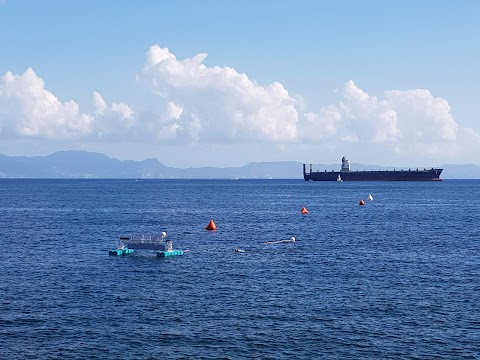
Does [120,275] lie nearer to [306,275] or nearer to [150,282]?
[150,282]

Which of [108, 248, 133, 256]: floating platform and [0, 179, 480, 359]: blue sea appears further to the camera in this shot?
[108, 248, 133, 256]: floating platform

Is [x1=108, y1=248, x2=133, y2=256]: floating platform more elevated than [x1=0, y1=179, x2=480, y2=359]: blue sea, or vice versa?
[x1=108, y1=248, x2=133, y2=256]: floating platform

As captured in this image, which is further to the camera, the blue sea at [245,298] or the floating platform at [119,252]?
the floating platform at [119,252]

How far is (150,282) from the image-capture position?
70.8 m

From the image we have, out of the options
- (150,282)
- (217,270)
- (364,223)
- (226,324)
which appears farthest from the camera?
(364,223)

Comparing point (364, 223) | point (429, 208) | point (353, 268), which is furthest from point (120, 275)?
point (429, 208)

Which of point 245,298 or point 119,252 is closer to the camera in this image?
point 245,298

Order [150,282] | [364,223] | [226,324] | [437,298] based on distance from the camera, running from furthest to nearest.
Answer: [364,223], [150,282], [437,298], [226,324]

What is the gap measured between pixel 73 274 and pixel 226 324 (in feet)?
92.7

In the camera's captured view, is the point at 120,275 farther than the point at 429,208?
No

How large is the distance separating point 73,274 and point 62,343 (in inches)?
1048

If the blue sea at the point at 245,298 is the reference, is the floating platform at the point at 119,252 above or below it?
above

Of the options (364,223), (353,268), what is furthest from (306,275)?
(364,223)

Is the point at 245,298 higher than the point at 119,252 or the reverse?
the reverse
